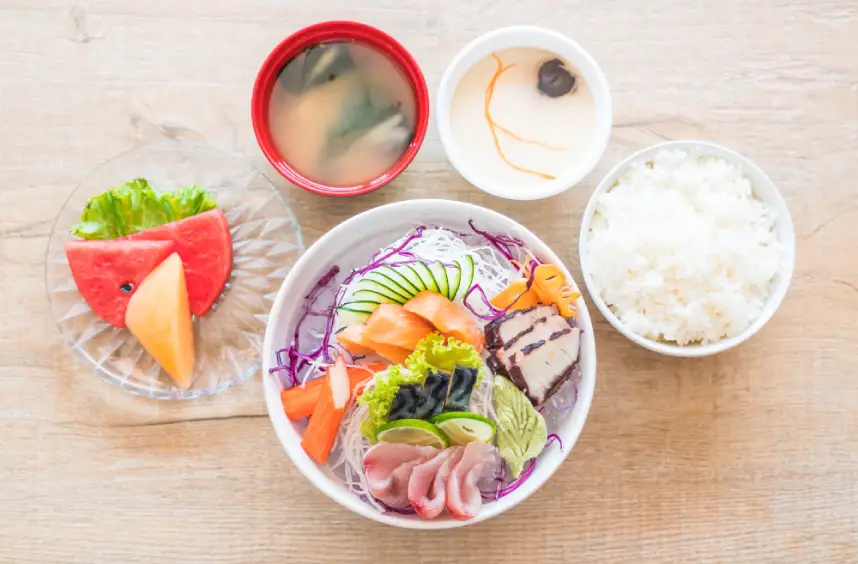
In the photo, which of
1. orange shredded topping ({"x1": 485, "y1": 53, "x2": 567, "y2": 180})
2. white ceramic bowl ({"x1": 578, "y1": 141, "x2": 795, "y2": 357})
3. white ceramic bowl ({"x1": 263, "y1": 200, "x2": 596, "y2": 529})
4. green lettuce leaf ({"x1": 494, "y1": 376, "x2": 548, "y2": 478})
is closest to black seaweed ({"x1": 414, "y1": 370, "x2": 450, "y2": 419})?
green lettuce leaf ({"x1": 494, "y1": 376, "x2": 548, "y2": 478})

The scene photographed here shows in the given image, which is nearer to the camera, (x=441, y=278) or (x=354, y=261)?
(x=441, y=278)

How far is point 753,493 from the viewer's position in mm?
2023

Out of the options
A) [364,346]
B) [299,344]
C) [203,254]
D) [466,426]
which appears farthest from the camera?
[203,254]

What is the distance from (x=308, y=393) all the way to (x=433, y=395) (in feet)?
0.91

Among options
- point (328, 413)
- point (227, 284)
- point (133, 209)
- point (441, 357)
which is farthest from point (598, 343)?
point (133, 209)

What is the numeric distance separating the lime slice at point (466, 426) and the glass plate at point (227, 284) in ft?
1.85

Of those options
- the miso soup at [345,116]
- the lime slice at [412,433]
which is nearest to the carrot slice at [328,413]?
the lime slice at [412,433]

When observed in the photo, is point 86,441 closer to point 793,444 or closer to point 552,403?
point 552,403

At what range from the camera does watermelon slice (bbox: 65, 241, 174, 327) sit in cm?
187

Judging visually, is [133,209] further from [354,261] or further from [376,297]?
[376,297]

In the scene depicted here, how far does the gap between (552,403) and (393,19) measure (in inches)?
39.0

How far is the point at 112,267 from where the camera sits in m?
1.88

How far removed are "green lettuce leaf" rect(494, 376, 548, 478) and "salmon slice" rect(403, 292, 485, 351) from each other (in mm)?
100

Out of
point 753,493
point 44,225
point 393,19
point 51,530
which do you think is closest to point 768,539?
point 753,493
